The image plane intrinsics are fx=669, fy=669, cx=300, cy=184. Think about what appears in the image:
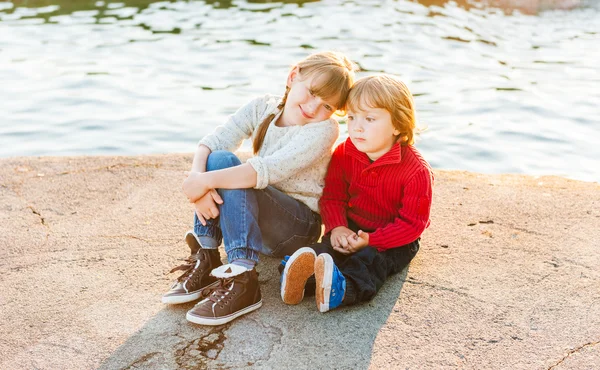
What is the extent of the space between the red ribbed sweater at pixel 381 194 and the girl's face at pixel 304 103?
224mm

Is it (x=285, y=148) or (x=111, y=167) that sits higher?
(x=285, y=148)

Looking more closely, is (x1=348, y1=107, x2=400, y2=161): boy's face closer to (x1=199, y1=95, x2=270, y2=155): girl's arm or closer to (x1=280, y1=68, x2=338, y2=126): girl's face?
(x1=280, y1=68, x2=338, y2=126): girl's face

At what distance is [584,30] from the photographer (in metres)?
10.1

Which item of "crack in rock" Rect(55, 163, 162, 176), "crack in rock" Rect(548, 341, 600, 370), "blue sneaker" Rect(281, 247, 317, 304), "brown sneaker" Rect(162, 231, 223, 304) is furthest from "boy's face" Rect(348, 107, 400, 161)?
"crack in rock" Rect(55, 163, 162, 176)

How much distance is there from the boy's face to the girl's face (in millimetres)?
108

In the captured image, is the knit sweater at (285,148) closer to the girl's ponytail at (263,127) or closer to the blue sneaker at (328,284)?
the girl's ponytail at (263,127)

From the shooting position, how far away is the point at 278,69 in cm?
775

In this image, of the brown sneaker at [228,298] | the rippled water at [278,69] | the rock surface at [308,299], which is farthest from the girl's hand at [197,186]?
the rippled water at [278,69]

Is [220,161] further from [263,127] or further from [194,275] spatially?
[194,275]

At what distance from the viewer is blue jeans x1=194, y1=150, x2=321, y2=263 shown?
107 inches

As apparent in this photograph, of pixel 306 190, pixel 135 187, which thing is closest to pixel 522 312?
pixel 306 190

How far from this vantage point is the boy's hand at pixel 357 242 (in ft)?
9.40

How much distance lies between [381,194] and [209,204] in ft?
2.52

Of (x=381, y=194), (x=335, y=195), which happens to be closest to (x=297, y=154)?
(x=335, y=195)
